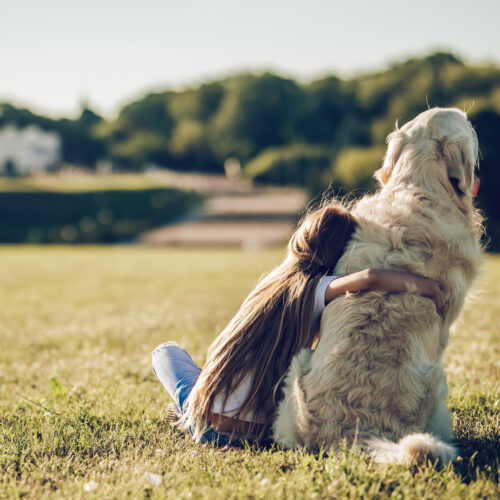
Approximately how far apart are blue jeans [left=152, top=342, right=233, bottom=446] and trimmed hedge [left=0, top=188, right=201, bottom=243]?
88.4ft

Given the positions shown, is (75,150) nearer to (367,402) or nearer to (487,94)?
(487,94)

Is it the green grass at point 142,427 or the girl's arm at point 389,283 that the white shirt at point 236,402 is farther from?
the girl's arm at point 389,283

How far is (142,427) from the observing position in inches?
138

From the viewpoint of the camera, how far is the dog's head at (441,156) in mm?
2956

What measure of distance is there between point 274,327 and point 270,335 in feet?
0.18

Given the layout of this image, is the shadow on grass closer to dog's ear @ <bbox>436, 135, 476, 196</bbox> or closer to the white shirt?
the white shirt

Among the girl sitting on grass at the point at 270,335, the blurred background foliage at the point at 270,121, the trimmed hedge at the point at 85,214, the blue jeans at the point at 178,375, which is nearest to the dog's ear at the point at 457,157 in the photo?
the girl sitting on grass at the point at 270,335

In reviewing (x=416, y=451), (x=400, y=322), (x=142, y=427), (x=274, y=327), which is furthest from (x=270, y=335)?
(x=142, y=427)

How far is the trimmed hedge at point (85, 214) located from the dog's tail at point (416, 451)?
2839cm

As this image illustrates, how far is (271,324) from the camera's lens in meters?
3.01

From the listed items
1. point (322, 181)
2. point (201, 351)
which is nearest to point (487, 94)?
point (322, 181)

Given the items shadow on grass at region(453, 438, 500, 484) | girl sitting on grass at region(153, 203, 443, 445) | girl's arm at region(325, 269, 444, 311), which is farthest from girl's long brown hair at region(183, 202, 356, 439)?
shadow on grass at region(453, 438, 500, 484)

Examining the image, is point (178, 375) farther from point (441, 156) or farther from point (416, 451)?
point (441, 156)

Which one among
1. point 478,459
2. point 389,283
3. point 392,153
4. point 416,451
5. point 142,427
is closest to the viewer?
point 416,451
